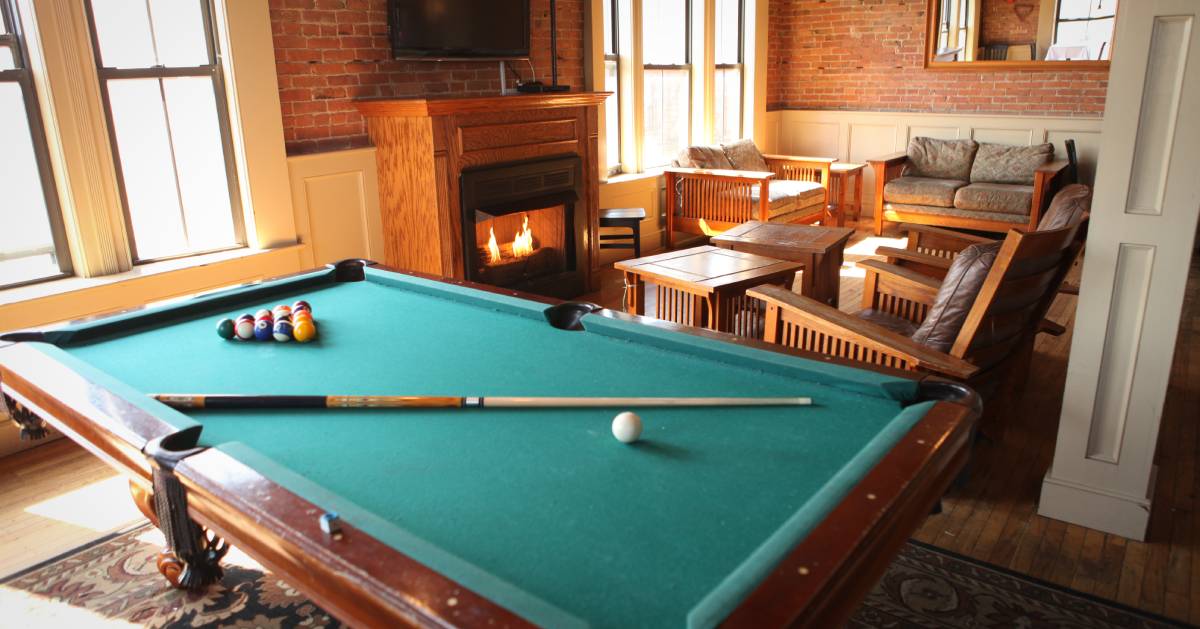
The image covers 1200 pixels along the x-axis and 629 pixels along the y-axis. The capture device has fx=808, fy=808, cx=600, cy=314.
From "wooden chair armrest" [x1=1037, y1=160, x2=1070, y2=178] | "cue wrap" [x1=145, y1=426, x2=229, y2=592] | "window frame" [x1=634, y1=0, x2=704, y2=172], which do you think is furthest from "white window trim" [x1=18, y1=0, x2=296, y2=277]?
"wooden chair armrest" [x1=1037, y1=160, x2=1070, y2=178]

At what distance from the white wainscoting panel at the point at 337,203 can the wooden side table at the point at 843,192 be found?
13.7 ft

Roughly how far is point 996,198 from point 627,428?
5974 mm

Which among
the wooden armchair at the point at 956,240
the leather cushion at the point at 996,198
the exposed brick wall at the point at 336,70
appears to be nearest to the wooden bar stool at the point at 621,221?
the exposed brick wall at the point at 336,70

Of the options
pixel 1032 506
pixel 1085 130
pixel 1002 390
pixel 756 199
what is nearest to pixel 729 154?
pixel 756 199

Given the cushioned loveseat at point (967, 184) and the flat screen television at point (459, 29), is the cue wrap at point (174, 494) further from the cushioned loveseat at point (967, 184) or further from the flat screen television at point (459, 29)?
the cushioned loveseat at point (967, 184)

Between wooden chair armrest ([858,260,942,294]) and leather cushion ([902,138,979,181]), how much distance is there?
420 centimetres

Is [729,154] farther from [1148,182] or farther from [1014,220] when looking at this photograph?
[1148,182]

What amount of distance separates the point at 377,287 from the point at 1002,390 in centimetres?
237

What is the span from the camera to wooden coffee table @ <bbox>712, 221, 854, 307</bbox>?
433 centimetres

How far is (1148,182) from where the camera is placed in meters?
2.43

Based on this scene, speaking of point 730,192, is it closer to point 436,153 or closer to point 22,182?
point 436,153

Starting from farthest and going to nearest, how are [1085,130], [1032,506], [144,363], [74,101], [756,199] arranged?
[1085,130] < [756,199] < [74,101] < [1032,506] < [144,363]

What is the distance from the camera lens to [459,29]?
470 cm

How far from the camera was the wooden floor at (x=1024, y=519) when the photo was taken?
7.89 ft
